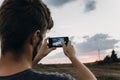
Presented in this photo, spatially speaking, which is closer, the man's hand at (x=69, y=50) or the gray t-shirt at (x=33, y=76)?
the gray t-shirt at (x=33, y=76)

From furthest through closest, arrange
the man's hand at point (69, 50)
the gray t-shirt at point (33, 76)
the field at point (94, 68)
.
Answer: the field at point (94, 68)
the man's hand at point (69, 50)
the gray t-shirt at point (33, 76)

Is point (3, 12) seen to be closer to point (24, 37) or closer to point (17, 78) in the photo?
point (24, 37)

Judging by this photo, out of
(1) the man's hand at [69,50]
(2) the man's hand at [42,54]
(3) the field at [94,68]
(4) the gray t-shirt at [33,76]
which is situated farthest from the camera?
(3) the field at [94,68]

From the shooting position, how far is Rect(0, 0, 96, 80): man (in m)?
4.59

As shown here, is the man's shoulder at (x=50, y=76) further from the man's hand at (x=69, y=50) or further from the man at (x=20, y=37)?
the man's hand at (x=69, y=50)

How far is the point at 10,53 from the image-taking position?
4.62 meters

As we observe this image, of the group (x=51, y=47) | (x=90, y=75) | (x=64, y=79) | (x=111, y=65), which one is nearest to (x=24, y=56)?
(x=64, y=79)

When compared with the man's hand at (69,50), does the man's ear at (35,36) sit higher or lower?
higher

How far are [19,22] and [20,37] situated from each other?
141 mm

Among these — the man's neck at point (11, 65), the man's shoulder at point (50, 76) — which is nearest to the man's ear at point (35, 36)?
the man's neck at point (11, 65)

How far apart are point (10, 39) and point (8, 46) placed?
7 centimetres

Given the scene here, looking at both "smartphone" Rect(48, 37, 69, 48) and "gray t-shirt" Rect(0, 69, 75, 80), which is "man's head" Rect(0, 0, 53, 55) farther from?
"smartphone" Rect(48, 37, 69, 48)

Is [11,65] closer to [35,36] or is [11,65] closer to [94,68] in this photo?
[35,36]

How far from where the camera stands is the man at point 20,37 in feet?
15.1
